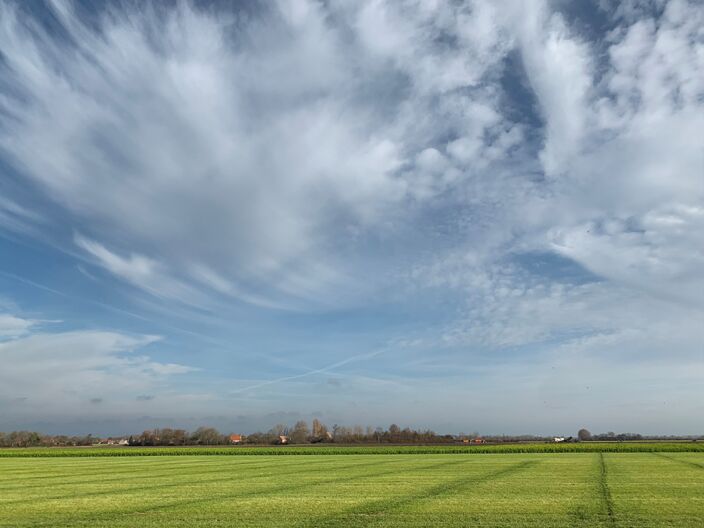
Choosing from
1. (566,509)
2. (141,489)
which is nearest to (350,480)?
(141,489)

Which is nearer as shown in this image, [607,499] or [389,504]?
[389,504]

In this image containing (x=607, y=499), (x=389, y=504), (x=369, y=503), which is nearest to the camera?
(x=389, y=504)

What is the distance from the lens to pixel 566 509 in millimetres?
19875

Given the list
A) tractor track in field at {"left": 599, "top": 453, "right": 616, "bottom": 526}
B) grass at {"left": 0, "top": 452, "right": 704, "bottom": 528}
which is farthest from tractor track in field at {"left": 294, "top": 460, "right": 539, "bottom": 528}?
tractor track in field at {"left": 599, "top": 453, "right": 616, "bottom": 526}

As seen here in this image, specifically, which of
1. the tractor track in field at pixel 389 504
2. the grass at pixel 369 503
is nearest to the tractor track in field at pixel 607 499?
the grass at pixel 369 503

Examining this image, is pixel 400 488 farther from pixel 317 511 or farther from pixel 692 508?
pixel 692 508

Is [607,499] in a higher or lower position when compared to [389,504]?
higher

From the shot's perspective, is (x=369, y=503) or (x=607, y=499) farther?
(x=607, y=499)

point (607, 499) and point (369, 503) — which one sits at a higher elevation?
point (607, 499)

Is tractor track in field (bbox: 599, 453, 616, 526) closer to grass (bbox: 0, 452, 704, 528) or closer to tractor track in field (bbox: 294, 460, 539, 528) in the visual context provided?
grass (bbox: 0, 452, 704, 528)

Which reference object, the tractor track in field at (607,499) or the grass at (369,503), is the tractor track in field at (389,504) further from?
the tractor track in field at (607,499)

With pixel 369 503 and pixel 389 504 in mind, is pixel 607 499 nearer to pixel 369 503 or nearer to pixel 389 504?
pixel 389 504

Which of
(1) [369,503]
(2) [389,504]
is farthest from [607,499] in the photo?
(1) [369,503]

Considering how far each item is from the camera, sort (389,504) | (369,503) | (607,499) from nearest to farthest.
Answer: (389,504) < (369,503) < (607,499)
